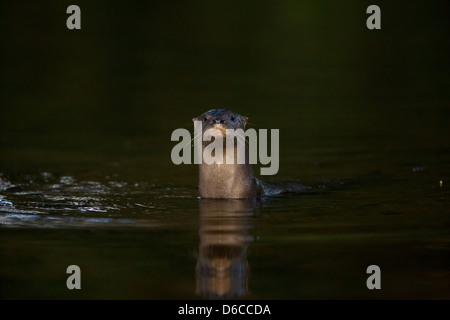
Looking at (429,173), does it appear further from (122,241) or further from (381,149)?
(122,241)

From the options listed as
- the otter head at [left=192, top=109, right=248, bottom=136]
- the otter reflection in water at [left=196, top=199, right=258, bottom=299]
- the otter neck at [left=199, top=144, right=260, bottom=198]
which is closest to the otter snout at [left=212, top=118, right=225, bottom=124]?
the otter head at [left=192, top=109, right=248, bottom=136]

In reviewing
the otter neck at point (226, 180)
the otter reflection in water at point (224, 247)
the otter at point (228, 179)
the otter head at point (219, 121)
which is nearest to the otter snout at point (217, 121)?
the otter head at point (219, 121)

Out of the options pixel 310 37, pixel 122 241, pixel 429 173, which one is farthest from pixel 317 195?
pixel 310 37

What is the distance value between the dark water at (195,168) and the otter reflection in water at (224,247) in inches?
0.8

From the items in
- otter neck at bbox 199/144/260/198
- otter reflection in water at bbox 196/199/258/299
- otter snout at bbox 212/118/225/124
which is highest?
otter snout at bbox 212/118/225/124

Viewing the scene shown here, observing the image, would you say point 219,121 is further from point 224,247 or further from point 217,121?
point 224,247

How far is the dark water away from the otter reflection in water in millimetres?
21

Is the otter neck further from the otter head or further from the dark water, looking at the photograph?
the otter head

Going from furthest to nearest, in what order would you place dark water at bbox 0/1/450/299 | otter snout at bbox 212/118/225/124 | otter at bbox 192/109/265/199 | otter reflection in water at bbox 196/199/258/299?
otter at bbox 192/109/265/199, otter snout at bbox 212/118/225/124, dark water at bbox 0/1/450/299, otter reflection in water at bbox 196/199/258/299

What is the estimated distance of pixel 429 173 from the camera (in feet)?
33.4

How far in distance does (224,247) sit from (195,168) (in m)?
4.75

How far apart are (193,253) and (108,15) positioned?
65.9 feet

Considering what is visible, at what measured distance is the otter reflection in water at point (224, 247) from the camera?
5836 mm

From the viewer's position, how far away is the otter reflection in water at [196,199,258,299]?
5836 millimetres
